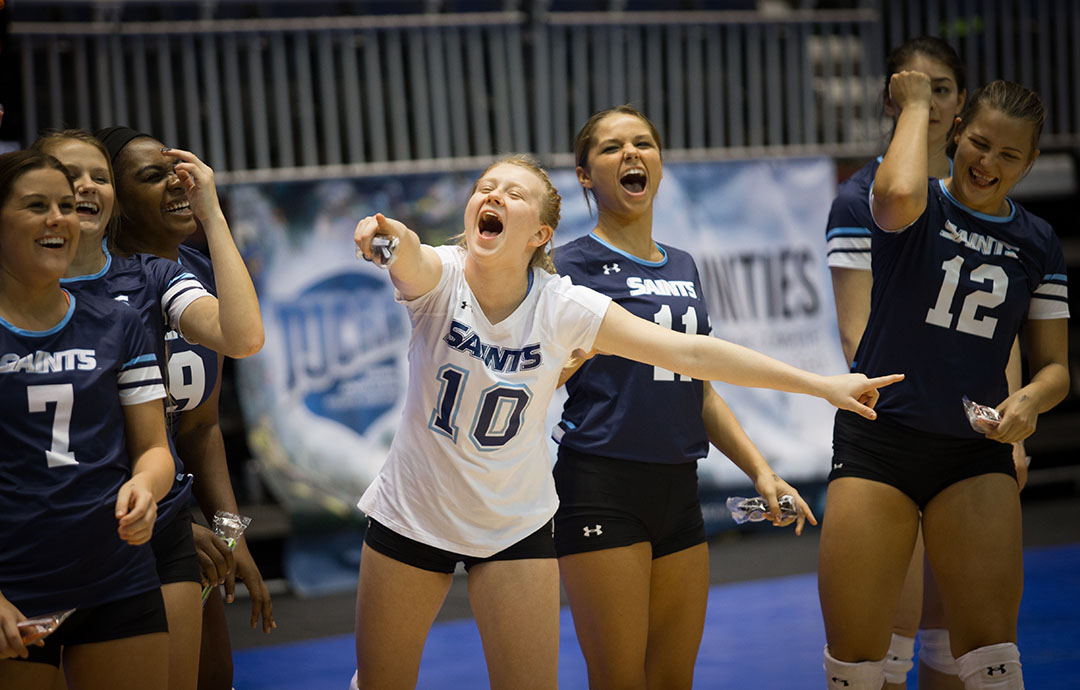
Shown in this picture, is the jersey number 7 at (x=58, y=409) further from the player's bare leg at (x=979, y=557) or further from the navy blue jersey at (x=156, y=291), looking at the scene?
the player's bare leg at (x=979, y=557)

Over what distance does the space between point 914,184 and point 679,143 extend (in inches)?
165

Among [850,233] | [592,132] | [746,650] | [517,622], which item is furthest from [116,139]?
[746,650]

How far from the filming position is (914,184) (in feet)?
8.90

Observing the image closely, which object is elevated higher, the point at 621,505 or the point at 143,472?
the point at 143,472

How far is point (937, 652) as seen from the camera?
11.0 feet

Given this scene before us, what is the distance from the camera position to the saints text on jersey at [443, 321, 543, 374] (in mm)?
2574

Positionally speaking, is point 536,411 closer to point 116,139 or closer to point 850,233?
point 850,233

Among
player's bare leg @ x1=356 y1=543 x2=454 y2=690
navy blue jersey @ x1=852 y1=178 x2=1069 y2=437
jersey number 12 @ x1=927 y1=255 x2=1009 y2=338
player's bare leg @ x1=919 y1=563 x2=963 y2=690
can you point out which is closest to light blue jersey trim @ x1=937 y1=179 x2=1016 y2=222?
navy blue jersey @ x1=852 y1=178 x2=1069 y2=437

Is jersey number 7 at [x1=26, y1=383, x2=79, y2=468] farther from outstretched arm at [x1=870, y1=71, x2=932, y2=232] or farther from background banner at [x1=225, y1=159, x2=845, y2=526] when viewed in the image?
background banner at [x1=225, y1=159, x2=845, y2=526]

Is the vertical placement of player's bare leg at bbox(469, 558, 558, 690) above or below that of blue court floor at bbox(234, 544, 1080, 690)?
above

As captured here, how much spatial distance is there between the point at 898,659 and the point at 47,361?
99.0 inches

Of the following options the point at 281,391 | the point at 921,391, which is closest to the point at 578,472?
the point at 921,391

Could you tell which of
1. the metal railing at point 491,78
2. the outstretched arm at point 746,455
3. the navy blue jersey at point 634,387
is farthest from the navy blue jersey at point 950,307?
the metal railing at point 491,78

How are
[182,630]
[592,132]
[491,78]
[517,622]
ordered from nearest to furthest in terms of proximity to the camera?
[182,630] < [517,622] < [592,132] < [491,78]
